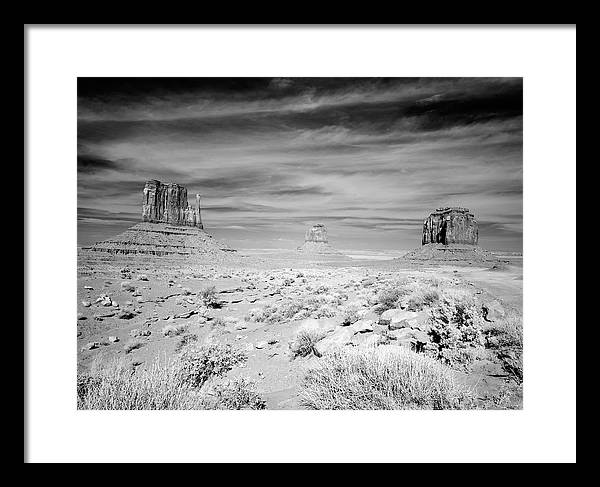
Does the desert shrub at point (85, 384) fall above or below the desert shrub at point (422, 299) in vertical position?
below

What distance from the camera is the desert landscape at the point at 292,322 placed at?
3.53 meters

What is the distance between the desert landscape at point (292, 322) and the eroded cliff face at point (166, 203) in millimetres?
17

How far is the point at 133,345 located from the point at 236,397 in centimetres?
130

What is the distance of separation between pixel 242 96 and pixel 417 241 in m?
2.62

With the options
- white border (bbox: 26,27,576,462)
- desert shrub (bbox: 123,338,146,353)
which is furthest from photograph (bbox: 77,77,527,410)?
white border (bbox: 26,27,576,462)

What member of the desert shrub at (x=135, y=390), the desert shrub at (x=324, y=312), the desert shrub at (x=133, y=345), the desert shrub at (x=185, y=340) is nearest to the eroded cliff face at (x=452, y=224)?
the desert shrub at (x=324, y=312)

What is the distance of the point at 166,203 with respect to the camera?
14.0 ft

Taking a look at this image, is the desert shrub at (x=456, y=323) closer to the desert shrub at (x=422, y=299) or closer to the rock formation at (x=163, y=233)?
the desert shrub at (x=422, y=299)

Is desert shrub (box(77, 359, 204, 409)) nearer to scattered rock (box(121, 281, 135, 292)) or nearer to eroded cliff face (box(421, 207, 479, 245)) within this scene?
scattered rock (box(121, 281, 135, 292))

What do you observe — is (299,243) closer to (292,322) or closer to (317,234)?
(317,234)

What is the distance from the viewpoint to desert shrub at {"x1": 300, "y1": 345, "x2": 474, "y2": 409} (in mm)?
3441

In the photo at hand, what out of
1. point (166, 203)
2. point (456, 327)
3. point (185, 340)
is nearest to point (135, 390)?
point (185, 340)

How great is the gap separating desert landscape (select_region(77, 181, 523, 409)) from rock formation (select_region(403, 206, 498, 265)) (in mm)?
14
